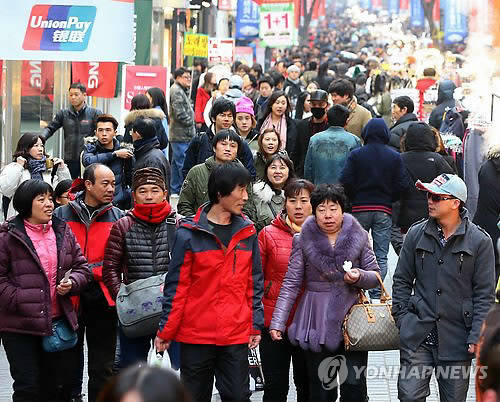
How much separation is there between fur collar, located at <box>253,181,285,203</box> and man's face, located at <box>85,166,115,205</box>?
1.29m

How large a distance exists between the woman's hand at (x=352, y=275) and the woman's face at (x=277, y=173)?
193 cm

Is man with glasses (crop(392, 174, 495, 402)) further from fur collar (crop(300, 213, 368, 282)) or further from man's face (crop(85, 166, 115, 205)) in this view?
man's face (crop(85, 166, 115, 205))

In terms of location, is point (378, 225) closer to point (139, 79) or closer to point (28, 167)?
point (28, 167)

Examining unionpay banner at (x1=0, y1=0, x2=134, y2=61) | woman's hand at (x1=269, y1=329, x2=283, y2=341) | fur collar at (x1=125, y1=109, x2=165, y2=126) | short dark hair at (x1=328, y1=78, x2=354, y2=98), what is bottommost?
woman's hand at (x1=269, y1=329, x2=283, y2=341)

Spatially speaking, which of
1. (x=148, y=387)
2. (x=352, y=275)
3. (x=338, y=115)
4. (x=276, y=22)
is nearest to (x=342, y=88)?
(x=338, y=115)

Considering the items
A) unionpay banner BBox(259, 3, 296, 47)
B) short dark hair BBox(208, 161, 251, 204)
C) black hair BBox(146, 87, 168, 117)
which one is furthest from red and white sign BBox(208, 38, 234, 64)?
short dark hair BBox(208, 161, 251, 204)

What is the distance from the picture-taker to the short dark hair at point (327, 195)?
24.2 ft

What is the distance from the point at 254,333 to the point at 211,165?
2573 millimetres

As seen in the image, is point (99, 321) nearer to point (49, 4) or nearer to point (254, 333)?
point (254, 333)

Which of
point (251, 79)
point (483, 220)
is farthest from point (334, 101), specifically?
point (251, 79)

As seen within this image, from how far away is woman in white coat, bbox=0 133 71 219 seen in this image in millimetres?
10797

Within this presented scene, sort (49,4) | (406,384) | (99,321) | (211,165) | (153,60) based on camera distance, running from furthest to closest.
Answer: (153,60)
(49,4)
(211,165)
(99,321)
(406,384)

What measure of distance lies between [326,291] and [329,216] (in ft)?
1.41

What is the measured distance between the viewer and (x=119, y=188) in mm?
10711
